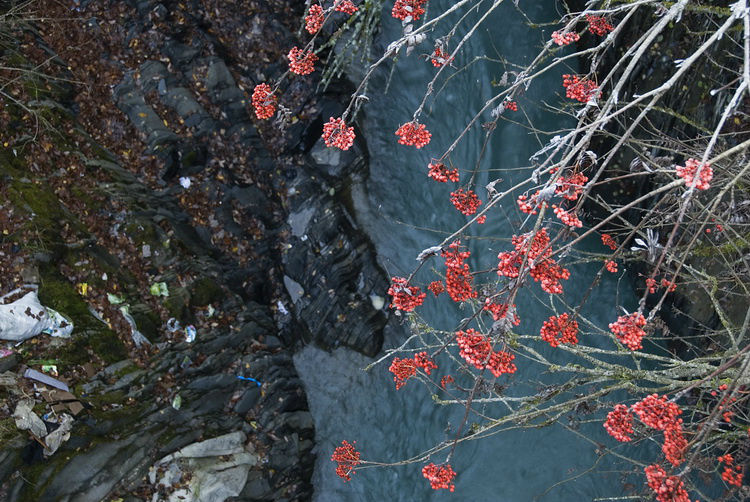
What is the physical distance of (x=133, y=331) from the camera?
572 cm

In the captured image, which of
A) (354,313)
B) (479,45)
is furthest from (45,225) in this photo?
(479,45)

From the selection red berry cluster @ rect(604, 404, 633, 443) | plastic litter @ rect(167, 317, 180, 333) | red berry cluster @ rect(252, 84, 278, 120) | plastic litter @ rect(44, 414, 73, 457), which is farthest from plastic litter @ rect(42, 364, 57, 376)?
red berry cluster @ rect(604, 404, 633, 443)

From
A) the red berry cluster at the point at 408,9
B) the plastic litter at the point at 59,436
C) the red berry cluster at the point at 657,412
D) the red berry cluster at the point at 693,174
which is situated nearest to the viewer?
the red berry cluster at the point at 693,174

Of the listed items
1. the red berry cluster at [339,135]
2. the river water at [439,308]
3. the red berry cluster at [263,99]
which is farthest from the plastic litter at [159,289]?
the red berry cluster at [339,135]

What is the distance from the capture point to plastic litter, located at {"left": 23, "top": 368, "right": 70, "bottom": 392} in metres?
4.94

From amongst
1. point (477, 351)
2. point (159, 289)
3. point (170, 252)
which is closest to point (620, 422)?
point (477, 351)

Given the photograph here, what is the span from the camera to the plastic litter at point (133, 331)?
5.71 meters

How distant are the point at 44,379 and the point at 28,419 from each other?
36 centimetres

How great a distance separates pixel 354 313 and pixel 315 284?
607mm

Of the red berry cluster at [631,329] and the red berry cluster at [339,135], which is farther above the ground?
the red berry cluster at [339,135]

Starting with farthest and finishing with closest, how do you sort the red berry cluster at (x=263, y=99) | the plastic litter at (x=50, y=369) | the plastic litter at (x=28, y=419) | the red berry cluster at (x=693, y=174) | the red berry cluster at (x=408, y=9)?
the plastic litter at (x=50, y=369) → the plastic litter at (x=28, y=419) → the red berry cluster at (x=263, y=99) → the red berry cluster at (x=408, y=9) → the red berry cluster at (x=693, y=174)

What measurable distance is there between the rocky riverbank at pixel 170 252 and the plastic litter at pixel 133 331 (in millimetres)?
15

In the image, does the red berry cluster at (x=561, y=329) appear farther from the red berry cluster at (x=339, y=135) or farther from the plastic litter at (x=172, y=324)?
the plastic litter at (x=172, y=324)

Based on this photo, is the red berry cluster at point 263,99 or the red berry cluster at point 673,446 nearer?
the red berry cluster at point 673,446
